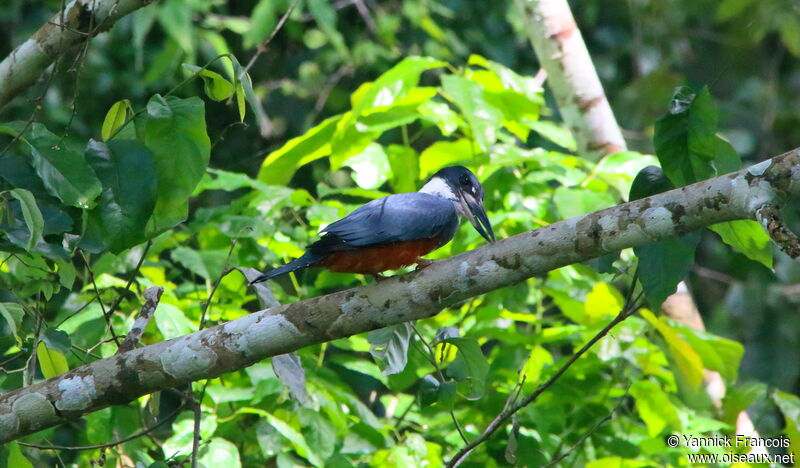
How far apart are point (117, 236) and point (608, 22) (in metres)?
6.81

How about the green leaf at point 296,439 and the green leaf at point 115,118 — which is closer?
the green leaf at point 115,118

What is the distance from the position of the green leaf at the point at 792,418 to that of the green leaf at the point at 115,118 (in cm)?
271

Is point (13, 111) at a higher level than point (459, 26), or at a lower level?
higher

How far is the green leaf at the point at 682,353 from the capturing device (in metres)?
3.46

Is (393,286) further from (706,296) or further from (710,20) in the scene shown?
(710,20)

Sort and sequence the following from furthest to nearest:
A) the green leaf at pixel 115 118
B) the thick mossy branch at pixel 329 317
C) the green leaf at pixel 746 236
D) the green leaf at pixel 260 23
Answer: the green leaf at pixel 260 23, the green leaf at pixel 115 118, the green leaf at pixel 746 236, the thick mossy branch at pixel 329 317

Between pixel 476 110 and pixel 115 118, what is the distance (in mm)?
1478

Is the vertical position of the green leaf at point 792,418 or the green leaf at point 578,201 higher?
the green leaf at point 578,201

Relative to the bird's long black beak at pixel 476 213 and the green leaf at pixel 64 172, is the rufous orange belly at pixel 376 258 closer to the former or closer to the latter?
the bird's long black beak at pixel 476 213

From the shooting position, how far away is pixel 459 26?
787 centimetres

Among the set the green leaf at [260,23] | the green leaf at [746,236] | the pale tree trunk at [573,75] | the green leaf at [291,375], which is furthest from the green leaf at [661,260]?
the green leaf at [260,23]

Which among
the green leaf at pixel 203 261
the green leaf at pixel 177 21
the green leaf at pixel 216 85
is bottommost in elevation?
the green leaf at pixel 203 261

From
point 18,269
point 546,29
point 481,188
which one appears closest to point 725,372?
point 481,188

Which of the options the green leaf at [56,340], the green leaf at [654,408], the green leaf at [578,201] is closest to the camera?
the green leaf at [56,340]
